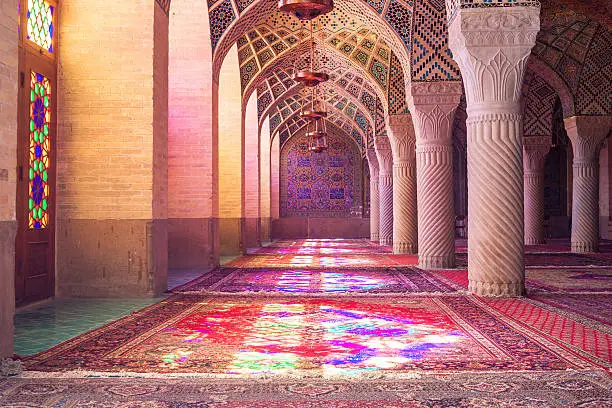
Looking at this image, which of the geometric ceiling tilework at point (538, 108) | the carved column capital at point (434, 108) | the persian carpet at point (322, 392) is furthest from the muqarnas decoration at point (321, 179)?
the persian carpet at point (322, 392)

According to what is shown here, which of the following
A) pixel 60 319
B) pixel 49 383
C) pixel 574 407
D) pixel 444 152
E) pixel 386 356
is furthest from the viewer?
pixel 444 152

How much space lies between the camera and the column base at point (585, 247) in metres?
13.1

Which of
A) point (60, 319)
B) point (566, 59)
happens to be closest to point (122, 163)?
point (60, 319)

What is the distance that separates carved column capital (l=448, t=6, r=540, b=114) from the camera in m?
6.35

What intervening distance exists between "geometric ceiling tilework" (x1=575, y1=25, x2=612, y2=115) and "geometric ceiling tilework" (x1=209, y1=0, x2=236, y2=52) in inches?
272

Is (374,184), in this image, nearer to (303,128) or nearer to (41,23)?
(303,128)

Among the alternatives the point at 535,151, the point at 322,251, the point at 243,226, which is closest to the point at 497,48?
the point at 243,226

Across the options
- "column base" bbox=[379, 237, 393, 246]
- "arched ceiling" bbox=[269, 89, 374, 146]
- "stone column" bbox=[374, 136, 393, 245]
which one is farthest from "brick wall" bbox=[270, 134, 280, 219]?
"stone column" bbox=[374, 136, 393, 245]

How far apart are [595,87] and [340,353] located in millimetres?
11165

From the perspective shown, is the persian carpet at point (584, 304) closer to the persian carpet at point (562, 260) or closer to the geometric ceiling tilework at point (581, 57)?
the persian carpet at point (562, 260)

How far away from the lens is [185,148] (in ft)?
34.5

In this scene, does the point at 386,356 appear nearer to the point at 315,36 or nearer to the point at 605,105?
the point at 315,36

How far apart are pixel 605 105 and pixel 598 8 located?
3.32 meters

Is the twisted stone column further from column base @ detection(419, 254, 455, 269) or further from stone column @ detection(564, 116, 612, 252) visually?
column base @ detection(419, 254, 455, 269)
